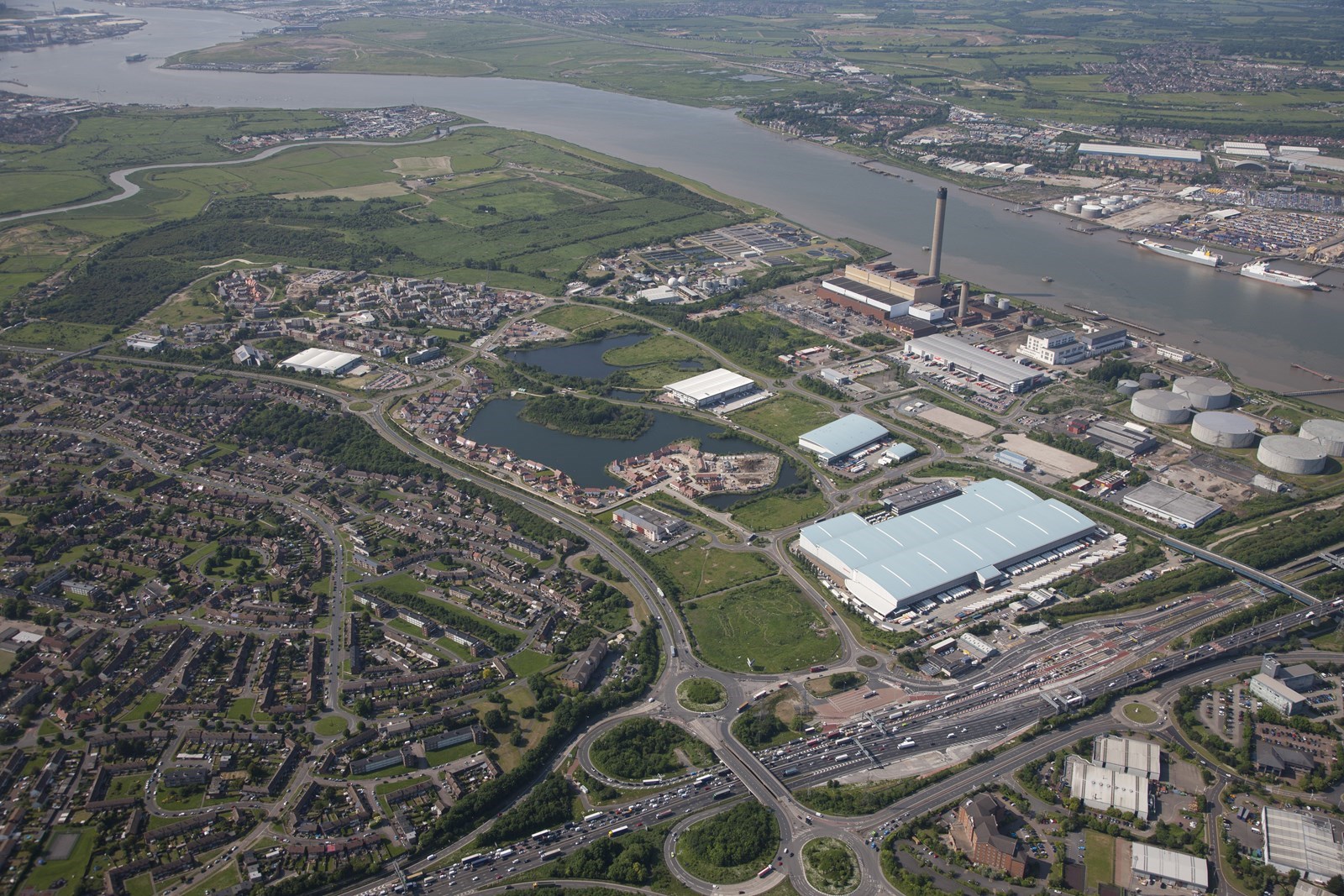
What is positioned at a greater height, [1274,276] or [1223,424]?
[1274,276]

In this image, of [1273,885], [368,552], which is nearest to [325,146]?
[368,552]

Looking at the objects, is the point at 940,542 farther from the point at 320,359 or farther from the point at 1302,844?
the point at 320,359

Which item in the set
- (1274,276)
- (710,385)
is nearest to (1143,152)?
(1274,276)

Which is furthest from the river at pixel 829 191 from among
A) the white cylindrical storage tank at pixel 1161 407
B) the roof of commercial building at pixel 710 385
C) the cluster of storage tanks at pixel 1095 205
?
the roof of commercial building at pixel 710 385

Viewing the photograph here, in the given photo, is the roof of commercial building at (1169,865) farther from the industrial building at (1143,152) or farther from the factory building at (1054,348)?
the industrial building at (1143,152)

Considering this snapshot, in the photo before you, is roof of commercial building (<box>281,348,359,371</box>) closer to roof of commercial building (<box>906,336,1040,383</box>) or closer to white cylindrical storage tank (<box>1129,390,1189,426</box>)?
roof of commercial building (<box>906,336,1040,383</box>)
